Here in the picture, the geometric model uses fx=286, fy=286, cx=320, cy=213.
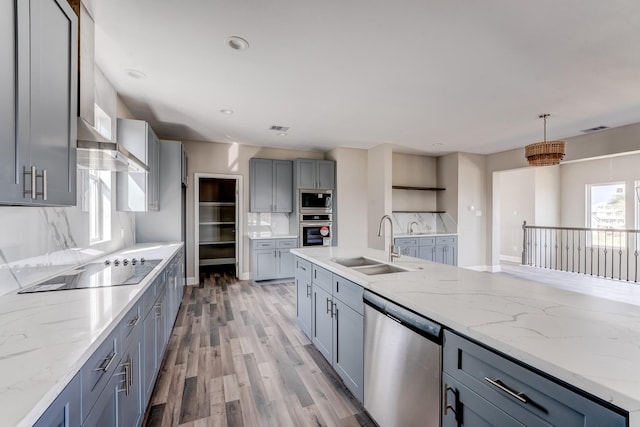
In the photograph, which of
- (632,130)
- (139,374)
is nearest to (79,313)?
(139,374)

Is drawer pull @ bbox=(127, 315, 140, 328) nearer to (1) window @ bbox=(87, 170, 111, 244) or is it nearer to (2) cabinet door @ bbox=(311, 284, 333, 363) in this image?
(2) cabinet door @ bbox=(311, 284, 333, 363)

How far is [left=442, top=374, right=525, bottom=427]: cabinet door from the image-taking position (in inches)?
39.9

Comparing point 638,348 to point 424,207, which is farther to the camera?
point 424,207

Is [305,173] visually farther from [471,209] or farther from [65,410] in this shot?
[65,410]

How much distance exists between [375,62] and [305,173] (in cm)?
323

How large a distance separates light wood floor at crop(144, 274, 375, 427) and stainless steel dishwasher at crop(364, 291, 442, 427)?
0.35 meters

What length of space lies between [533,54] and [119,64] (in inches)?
142

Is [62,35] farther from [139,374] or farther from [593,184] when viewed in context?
[593,184]

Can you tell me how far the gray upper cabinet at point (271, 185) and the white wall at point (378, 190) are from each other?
167cm

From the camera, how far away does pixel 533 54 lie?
2379mm

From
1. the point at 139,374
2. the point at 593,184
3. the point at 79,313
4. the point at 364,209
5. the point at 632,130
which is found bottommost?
the point at 139,374

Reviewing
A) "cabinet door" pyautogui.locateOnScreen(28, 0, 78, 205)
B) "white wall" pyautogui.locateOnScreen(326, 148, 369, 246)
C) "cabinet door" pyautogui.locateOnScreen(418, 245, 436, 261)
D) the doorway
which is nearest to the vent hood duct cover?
"cabinet door" pyautogui.locateOnScreen(28, 0, 78, 205)

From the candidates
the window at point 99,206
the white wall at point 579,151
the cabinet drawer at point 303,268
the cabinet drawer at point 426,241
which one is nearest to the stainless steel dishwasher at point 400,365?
the cabinet drawer at point 303,268

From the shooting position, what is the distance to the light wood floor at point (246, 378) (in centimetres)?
191
